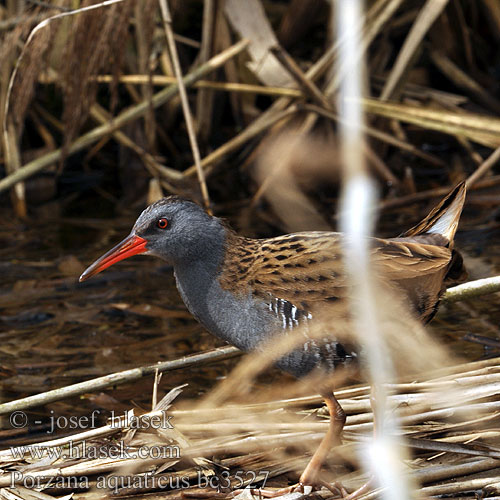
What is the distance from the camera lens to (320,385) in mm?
2562

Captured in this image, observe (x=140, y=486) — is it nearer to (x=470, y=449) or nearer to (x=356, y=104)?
(x=470, y=449)

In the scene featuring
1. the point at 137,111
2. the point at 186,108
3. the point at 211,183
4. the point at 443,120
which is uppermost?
the point at 211,183

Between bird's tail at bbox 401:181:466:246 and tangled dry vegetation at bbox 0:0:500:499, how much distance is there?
1.61ft

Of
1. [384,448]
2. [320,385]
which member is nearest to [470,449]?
[320,385]

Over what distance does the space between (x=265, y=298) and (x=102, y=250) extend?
8.09ft

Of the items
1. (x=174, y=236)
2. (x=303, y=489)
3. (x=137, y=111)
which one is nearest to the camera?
(x=303, y=489)

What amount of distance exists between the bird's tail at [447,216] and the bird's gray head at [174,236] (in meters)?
0.71

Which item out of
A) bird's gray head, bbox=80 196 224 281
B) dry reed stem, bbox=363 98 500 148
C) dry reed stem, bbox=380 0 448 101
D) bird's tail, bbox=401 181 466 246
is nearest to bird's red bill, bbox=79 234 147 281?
bird's gray head, bbox=80 196 224 281

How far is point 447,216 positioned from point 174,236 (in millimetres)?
916

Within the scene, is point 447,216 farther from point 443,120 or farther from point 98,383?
point 443,120

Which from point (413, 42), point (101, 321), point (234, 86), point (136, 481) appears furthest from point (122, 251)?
point (413, 42)

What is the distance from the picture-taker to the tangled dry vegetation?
105 inches

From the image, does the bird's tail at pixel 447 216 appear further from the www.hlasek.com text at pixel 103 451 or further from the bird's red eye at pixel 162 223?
the www.hlasek.com text at pixel 103 451

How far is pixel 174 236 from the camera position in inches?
111
